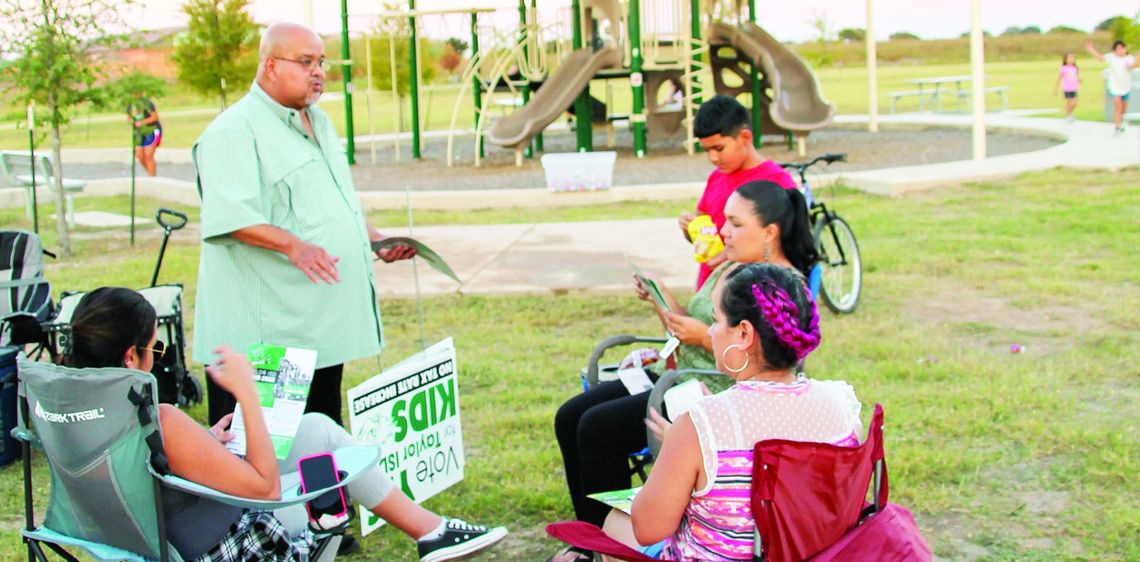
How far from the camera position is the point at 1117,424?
17.3 feet

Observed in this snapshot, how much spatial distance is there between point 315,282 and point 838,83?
1637 inches

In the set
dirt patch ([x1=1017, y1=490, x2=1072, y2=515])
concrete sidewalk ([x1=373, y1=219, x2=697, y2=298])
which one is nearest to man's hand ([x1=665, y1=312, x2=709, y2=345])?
dirt patch ([x1=1017, y1=490, x2=1072, y2=515])

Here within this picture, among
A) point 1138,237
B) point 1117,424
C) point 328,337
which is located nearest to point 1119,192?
point 1138,237

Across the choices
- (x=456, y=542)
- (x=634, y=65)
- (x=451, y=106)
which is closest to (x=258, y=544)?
(x=456, y=542)

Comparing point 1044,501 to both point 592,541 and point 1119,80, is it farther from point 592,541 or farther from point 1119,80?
point 1119,80

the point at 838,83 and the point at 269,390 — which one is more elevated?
the point at 838,83

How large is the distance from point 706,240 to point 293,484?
1747 millimetres

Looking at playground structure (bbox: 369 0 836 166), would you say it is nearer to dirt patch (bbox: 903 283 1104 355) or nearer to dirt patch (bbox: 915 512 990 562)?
dirt patch (bbox: 903 283 1104 355)

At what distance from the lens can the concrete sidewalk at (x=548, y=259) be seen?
27.5 ft

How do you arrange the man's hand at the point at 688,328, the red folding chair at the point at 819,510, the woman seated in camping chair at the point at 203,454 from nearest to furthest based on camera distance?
the red folding chair at the point at 819,510
the woman seated in camping chair at the point at 203,454
the man's hand at the point at 688,328

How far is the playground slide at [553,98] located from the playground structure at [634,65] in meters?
0.01

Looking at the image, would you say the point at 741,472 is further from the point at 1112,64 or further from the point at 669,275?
the point at 1112,64

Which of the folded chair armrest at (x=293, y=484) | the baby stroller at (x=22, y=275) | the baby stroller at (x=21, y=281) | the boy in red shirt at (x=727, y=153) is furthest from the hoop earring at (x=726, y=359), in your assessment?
the baby stroller at (x=22, y=275)

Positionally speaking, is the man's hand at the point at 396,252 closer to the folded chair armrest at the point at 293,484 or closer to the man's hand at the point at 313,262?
the man's hand at the point at 313,262
